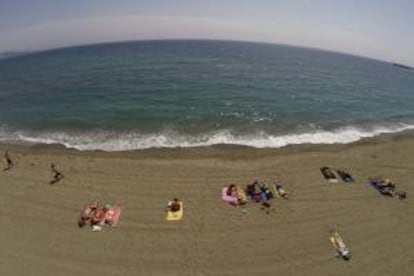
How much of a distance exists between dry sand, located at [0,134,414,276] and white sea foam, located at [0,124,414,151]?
2.02 metres

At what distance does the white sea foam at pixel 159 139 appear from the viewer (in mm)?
32312

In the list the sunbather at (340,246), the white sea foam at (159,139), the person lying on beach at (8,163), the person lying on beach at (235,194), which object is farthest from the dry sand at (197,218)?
the white sea foam at (159,139)

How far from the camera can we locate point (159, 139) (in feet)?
110

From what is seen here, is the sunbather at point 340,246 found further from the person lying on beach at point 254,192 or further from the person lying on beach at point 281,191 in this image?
the person lying on beach at point 254,192

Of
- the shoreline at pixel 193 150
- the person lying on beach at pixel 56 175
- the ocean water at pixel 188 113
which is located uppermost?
the ocean water at pixel 188 113

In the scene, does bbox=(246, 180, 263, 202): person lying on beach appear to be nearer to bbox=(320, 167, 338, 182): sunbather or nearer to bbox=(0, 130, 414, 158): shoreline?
bbox=(0, 130, 414, 158): shoreline

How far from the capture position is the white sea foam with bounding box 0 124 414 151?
32.3 metres

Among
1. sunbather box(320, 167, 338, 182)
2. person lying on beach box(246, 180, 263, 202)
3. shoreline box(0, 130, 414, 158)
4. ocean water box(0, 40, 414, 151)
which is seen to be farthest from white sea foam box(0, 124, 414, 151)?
person lying on beach box(246, 180, 263, 202)

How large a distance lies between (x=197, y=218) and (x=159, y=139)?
14.2 m

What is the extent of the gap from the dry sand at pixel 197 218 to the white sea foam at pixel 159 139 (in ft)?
6.62

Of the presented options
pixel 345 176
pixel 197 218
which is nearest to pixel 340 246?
pixel 197 218

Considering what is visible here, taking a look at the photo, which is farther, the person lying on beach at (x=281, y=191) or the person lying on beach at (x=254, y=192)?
the person lying on beach at (x=281, y=191)

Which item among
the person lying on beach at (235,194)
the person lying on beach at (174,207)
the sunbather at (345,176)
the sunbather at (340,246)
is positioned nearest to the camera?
the sunbather at (340,246)

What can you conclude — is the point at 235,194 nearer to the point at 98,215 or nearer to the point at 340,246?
the point at 340,246
